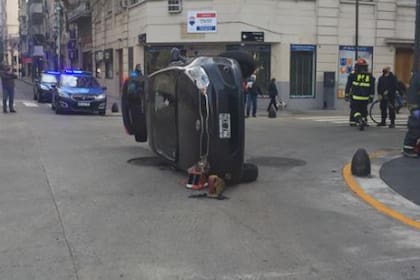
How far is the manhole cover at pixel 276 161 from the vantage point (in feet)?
34.6

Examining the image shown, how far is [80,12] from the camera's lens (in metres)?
43.8

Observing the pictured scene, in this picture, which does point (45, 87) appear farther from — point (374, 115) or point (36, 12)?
point (36, 12)

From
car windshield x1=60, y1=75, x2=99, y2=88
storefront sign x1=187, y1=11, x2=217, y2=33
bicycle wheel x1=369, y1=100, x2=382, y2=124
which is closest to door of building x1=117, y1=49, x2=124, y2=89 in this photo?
storefront sign x1=187, y1=11, x2=217, y2=33

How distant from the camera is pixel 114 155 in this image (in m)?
11.4

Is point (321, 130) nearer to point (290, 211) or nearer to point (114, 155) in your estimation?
point (114, 155)

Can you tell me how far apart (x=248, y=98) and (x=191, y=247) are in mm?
16380

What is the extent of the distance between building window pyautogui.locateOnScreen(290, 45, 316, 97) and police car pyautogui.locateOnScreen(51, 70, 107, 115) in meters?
8.21

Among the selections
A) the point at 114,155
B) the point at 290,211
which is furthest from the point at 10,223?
the point at 114,155

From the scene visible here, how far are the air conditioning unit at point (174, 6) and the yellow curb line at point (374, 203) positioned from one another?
17942mm

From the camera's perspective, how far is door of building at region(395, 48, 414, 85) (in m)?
28.5

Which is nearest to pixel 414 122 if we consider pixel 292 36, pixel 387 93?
pixel 387 93

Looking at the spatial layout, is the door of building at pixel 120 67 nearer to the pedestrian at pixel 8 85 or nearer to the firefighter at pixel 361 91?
the pedestrian at pixel 8 85

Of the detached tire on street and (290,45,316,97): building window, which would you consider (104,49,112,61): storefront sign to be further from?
the detached tire on street

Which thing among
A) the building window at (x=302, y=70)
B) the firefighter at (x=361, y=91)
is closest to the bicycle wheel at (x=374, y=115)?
the firefighter at (x=361, y=91)
